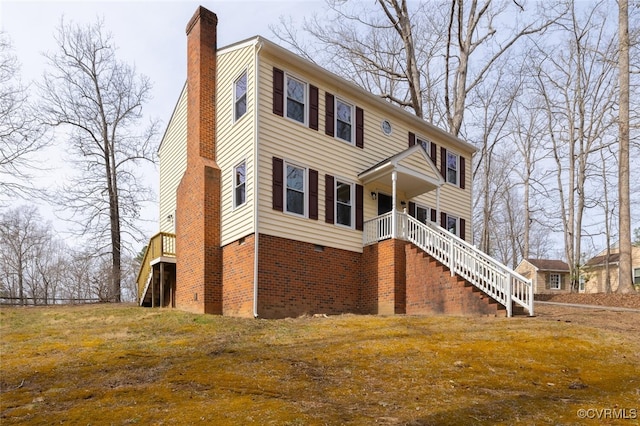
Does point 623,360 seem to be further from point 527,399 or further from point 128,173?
point 128,173

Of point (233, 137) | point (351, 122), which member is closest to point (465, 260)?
point (351, 122)

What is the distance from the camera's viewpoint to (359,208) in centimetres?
1466

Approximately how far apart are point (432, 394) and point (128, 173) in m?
24.5

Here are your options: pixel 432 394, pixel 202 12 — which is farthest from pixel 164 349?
→ pixel 202 12

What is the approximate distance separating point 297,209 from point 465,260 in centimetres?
459

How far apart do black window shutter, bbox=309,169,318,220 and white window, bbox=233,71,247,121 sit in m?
2.57

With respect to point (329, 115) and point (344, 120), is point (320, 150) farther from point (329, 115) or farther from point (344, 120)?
point (344, 120)

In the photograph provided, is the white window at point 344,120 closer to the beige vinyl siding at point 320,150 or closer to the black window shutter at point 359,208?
the beige vinyl siding at point 320,150

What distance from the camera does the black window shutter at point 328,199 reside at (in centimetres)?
1377

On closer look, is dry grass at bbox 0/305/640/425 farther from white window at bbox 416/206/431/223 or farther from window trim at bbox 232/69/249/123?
white window at bbox 416/206/431/223

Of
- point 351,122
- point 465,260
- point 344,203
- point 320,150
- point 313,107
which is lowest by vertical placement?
point 465,260

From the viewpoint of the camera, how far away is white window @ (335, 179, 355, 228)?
1423 centimetres

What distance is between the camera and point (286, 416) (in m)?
4.54

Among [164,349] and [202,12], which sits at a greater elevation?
[202,12]
